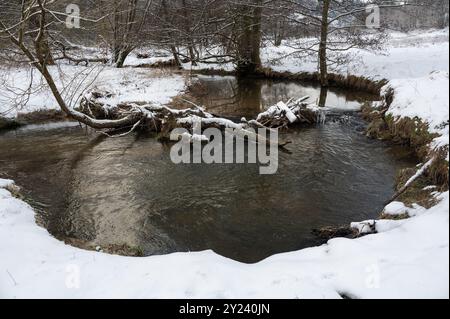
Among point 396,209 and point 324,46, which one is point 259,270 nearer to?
point 396,209

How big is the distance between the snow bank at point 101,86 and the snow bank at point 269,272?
849 centimetres

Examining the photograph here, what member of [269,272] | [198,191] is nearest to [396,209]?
[269,272]

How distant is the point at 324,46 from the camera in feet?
51.9

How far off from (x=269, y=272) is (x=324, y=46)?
13.7 m

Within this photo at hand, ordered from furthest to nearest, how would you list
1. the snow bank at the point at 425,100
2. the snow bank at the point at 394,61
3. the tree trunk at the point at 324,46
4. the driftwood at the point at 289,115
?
the tree trunk at the point at 324,46 → the snow bank at the point at 394,61 → the driftwood at the point at 289,115 → the snow bank at the point at 425,100

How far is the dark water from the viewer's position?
6055mm

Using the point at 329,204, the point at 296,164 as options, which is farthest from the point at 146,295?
the point at 296,164

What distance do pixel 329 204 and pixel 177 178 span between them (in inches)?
125

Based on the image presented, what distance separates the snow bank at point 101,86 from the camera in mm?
12578

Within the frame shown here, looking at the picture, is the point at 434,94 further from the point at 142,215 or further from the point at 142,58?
the point at 142,58

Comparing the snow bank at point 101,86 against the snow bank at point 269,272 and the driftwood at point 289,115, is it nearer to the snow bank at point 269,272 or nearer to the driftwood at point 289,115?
the driftwood at point 289,115

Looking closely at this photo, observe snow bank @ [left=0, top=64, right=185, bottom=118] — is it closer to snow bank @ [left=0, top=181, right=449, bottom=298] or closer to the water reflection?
the water reflection

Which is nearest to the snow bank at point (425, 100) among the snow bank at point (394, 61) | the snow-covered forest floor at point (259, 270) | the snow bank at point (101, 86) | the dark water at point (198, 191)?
the dark water at point (198, 191)

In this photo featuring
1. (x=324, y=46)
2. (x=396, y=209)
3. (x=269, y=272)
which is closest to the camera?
(x=269, y=272)
